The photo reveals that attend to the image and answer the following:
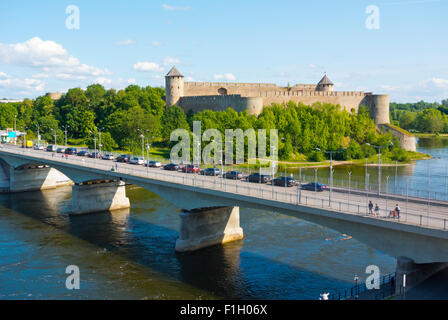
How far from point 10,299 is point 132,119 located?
62955 millimetres

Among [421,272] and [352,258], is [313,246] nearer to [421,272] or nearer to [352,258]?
[352,258]

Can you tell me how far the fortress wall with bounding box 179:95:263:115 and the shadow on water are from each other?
46342 mm

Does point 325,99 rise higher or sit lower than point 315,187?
higher

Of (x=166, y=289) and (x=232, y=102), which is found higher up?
(x=232, y=102)

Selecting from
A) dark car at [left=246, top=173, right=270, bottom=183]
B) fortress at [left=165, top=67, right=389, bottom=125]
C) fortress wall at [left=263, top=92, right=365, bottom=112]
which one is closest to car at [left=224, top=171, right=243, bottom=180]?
dark car at [left=246, top=173, right=270, bottom=183]

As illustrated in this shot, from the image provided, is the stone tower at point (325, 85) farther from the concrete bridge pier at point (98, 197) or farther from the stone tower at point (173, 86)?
the concrete bridge pier at point (98, 197)

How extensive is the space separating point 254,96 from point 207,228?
64499 mm

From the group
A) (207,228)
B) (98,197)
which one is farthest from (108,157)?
(207,228)

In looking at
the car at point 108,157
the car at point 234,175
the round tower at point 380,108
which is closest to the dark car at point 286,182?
the car at point 234,175

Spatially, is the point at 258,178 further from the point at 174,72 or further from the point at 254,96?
the point at 174,72

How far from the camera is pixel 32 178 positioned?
64.8 metres

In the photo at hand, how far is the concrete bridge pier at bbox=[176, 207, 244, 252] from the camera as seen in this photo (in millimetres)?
35250
